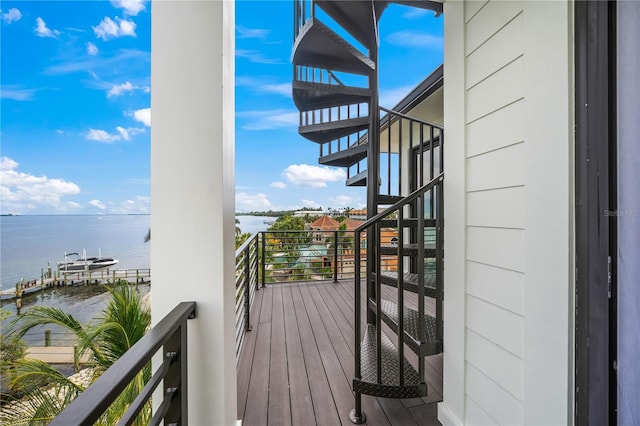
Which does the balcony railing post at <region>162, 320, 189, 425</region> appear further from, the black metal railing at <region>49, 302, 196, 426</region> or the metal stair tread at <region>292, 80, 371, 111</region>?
the metal stair tread at <region>292, 80, 371, 111</region>

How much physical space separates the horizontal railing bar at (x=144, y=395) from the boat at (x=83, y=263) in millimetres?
4066

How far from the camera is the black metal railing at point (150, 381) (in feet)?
1.58

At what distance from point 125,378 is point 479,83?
1.60 meters

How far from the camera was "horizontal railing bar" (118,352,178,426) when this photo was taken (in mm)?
605

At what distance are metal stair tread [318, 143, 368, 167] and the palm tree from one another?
8.11ft

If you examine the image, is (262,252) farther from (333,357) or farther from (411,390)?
(411,390)

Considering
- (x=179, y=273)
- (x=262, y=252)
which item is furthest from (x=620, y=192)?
(x=262, y=252)

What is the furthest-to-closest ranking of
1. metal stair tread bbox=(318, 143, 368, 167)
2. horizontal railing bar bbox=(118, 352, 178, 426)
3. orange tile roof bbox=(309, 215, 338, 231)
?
Result: orange tile roof bbox=(309, 215, 338, 231) → metal stair tread bbox=(318, 143, 368, 167) → horizontal railing bar bbox=(118, 352, 178, 426)

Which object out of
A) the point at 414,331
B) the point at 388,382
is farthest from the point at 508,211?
the point at 388,382

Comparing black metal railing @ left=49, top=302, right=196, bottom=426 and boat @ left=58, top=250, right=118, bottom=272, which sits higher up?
black metal railing @ left=49, top=302, right=196, bottom=426

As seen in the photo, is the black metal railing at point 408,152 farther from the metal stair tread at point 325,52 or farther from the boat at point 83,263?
the boat at point 83,263

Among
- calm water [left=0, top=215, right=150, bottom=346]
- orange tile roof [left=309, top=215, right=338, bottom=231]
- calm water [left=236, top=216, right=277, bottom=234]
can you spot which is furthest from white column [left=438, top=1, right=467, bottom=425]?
calm water [left=0, top=215, right=150, bottom=346]

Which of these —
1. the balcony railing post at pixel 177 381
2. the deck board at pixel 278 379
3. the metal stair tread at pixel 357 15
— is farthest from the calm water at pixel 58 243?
the metal stair tread at pixel 357 15

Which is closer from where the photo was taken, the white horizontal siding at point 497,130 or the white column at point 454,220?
the white horizontal siding at point 497,130
